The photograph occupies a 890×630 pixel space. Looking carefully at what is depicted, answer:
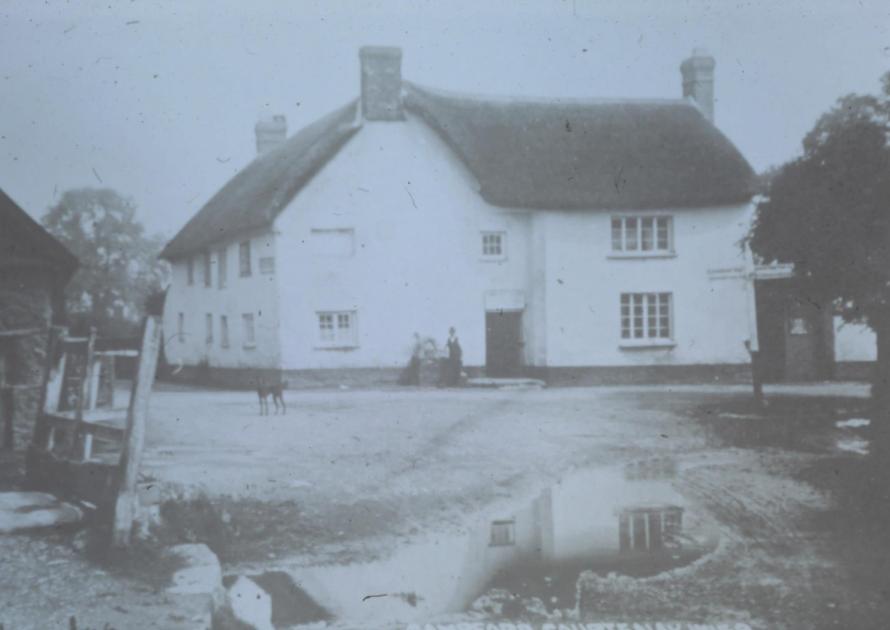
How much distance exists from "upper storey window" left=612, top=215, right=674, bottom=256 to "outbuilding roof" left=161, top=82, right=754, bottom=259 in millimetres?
95

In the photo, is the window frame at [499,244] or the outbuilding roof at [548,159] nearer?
the outbuilding roof at [548,159]

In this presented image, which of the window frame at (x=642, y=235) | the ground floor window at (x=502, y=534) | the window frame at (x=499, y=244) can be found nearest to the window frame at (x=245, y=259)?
the window frame at (x=499, y=244)

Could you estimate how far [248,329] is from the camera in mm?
3783

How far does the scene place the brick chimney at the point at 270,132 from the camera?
3585 mm

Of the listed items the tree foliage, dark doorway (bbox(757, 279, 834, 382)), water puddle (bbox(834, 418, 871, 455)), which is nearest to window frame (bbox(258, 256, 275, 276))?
dark doorway (bbox(757, 279, 834, 382))

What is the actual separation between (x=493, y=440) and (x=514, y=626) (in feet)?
3.38

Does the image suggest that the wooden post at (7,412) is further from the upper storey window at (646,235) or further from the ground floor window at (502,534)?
the upper storey window at (646,235)

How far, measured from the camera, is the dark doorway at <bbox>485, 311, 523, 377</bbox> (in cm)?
385

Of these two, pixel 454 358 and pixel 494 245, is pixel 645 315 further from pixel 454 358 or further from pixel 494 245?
pixel 454 358

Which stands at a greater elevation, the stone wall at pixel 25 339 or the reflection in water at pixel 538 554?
the stone wall at pixel 25 339

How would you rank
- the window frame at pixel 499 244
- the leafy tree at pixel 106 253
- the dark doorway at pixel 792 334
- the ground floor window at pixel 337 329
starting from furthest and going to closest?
the window frame at pixel 499 244, the dark doorway at pixel 792 334, the ground floor window at pixel 337 329, the leafy tree at pixel 106 253

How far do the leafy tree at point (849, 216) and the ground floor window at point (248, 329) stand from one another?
2562 millimetres

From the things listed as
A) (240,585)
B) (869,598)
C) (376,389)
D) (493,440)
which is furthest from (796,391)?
(240,585)

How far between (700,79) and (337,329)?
6.74 feet
